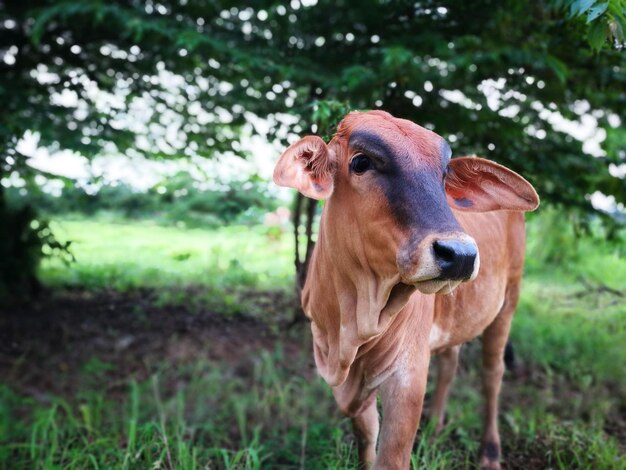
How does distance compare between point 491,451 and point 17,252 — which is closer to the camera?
point 491,451

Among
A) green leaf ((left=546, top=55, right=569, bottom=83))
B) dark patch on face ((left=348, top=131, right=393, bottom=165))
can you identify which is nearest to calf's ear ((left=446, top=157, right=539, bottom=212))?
dark patch on face ((left=348, top=131, right=393, bottom=165))

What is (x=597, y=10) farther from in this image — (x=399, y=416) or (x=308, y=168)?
(x=399, y=416)

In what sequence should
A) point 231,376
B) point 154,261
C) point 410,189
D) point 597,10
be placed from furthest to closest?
point 154,261 → point 231,376 → point 597,10 → point 410,189

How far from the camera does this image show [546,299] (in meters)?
6.68

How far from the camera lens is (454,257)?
1704 mm

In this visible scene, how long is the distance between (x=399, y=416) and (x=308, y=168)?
999 mm

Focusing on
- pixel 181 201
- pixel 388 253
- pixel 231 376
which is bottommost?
pixel 231 376

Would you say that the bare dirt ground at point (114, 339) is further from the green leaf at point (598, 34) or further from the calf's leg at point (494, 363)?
the green leaf at point (598, 34)

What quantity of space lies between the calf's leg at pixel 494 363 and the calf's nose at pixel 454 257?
6.55 ft

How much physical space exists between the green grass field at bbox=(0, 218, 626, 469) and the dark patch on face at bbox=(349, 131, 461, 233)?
4.98 ft

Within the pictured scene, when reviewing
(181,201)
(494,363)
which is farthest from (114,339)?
(494,363)

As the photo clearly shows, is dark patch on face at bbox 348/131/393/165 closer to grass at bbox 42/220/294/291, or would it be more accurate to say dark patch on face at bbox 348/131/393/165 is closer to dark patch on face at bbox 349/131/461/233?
dark patch on face at bbox 349/131/461/233

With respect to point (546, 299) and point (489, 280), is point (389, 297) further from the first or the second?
point (546, 299)

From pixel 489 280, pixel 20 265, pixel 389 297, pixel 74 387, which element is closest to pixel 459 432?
pixel 489 280
